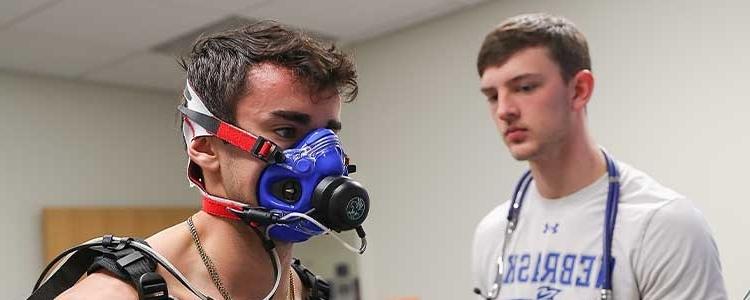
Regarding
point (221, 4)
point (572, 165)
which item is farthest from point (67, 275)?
point (221, 4)

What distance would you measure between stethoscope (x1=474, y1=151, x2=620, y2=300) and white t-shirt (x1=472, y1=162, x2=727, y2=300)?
0.01 meters

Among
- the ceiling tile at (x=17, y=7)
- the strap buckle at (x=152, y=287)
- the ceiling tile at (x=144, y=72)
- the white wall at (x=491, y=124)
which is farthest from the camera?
the ceiling tile at (x=144, y=72)

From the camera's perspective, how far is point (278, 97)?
128 centimetres

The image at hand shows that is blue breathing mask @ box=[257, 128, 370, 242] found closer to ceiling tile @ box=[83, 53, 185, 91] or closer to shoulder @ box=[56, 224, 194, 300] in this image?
shoulder @ box=[56, 224, 194, 300]

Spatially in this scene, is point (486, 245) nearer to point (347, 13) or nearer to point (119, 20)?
point (347, 13)

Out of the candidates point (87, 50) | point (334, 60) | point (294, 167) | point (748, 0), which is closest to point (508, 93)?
point (334, 60)

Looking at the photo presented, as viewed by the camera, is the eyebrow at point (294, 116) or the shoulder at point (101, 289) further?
the eyebrow at point (294, 116)

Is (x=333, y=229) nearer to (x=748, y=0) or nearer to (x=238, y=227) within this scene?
(x=238, y=227)

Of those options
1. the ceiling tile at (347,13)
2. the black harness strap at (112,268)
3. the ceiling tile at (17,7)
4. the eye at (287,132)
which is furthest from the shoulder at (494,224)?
the ceiling tile at (17,7)

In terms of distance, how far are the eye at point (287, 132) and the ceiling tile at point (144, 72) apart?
10.8 feet

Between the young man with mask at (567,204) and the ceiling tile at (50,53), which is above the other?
the ceiling tile at (50,53)

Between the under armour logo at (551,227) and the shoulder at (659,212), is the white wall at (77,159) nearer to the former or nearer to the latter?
the under armour logo at (551,227)

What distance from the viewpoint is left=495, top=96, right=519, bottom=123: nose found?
1872 millimetres

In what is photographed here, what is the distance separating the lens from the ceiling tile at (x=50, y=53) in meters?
4.04
